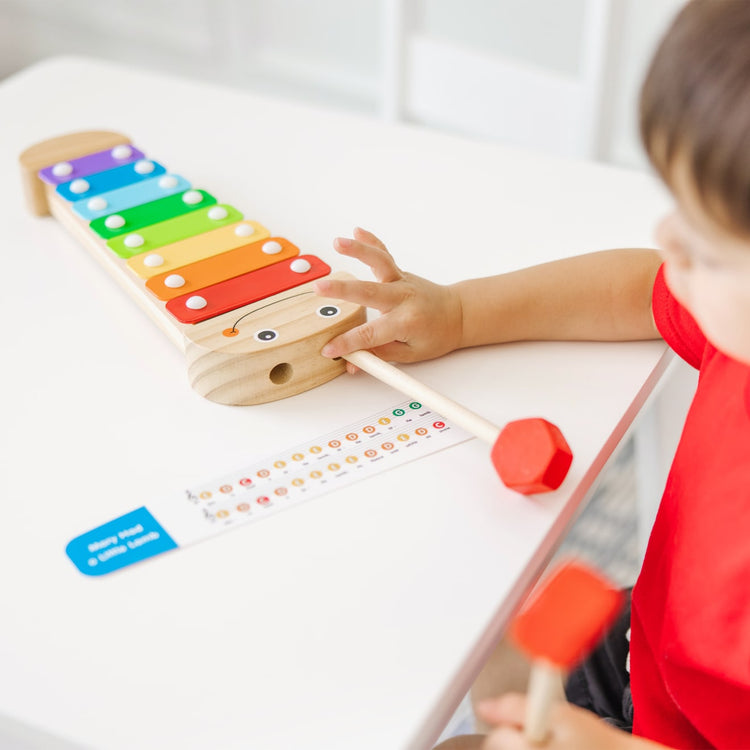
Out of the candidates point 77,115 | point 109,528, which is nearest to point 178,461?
point 109,528

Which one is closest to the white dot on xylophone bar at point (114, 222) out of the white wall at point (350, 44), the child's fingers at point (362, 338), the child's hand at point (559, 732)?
the child's fingers at point (362, 338)

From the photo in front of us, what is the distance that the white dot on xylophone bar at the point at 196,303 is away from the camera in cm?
68

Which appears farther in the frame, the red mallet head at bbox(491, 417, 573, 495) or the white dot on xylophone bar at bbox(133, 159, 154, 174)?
the white dot on xylophone bar at bbox(133, 159, 154, 174)

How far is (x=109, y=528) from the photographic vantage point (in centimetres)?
57

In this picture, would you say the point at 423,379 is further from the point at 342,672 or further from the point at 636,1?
the point at 636,1

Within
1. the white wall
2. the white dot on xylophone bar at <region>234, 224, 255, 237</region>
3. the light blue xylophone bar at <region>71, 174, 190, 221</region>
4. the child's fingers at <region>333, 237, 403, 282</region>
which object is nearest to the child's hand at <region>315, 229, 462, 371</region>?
the child's fingers at <region>333, 237, 403, 282</region>

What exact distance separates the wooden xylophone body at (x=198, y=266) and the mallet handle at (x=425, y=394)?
0.09 feet

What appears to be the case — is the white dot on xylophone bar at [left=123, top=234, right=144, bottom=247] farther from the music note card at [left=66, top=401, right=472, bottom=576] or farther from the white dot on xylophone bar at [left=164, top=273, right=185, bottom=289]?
the music note card at [left=66, top=401, right=472, bottom=576]

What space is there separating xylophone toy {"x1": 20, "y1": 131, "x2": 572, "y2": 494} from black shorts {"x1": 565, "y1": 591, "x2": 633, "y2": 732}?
236 mm

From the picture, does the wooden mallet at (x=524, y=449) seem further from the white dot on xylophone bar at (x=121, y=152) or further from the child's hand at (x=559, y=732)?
the white dot on xylophone bar at (x=121, y=152)

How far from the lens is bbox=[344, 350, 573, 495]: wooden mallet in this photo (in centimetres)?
57

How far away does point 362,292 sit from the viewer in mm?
668

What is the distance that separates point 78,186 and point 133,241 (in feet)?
0.36

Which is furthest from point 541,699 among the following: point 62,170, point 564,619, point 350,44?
point 350,44
